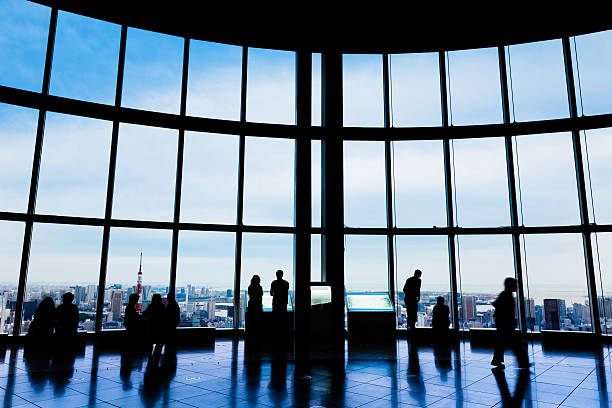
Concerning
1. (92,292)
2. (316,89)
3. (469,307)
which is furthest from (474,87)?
(92,292)

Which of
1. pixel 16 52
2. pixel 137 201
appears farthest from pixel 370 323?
pixel 16 52

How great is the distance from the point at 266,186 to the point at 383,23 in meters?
4.80

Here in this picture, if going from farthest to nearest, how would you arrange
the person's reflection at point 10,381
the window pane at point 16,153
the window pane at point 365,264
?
the window pane at point 365,264 < the window pane at point 16,153 < the person's reflection at point 10,381

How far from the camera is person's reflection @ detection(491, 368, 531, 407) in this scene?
4430 millimetres

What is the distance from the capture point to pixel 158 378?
552 centimetres

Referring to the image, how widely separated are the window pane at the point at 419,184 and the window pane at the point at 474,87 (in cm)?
105

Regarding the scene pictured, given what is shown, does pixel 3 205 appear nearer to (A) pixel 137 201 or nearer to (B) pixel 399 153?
(A) pixel 137 201

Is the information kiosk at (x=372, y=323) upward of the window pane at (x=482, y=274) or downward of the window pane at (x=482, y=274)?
downward

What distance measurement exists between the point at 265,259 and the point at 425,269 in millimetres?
3915

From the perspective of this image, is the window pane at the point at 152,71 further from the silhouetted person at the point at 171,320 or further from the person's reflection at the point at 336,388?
the person's reflection at the point at 336,388

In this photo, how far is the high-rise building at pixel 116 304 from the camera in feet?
29.9

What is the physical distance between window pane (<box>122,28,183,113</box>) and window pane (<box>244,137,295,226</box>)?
2.26 meters

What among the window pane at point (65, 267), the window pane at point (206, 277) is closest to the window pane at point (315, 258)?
the window pane at point (206, 277)

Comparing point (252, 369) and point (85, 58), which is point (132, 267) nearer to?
point (252, 369)
